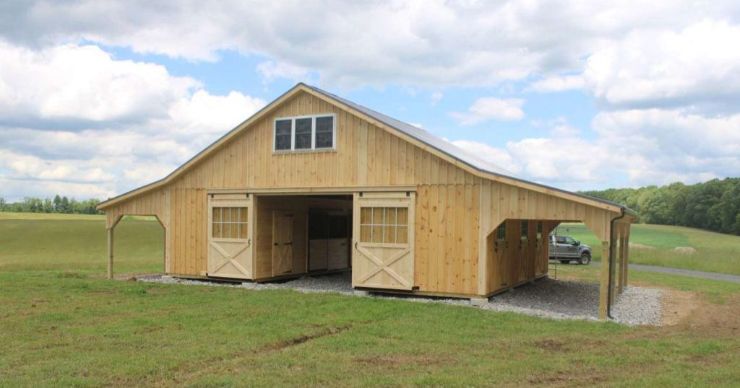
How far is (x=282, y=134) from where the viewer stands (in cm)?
1554

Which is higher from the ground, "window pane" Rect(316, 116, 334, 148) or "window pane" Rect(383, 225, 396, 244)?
"window pane" Rect(316, 116, 334, 148)

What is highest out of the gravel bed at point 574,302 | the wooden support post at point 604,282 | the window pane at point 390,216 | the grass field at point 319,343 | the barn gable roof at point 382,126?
the barn gable roof at point 382,126

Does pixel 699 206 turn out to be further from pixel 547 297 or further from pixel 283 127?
pixel 283 127

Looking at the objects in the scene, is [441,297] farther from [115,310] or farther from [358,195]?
[115,310]

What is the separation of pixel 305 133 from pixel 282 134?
0.65 metres

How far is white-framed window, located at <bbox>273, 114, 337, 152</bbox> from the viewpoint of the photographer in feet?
49.0

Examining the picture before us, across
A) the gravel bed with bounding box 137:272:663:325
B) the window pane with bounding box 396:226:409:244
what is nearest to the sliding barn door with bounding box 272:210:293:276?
the gravel bed with bounding box 137:272:663:325

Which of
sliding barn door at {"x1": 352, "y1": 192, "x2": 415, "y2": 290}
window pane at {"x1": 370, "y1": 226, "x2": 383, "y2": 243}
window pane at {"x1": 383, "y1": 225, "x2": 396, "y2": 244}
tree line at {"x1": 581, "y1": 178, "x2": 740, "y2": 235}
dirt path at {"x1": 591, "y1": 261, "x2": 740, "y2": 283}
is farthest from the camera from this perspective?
tree line at {"x1": 581, "y1": 178, "x2": 740, "y2": 235}

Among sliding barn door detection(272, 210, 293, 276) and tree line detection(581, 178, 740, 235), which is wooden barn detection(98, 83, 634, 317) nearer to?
sliding barn door detection(272, 210, 293, 276)

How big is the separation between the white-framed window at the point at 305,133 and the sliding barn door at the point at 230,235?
177 cm

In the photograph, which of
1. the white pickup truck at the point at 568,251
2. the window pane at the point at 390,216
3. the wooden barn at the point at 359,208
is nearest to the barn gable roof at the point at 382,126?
the wooden barn at the point at 359,208

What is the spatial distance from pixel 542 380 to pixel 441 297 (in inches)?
270

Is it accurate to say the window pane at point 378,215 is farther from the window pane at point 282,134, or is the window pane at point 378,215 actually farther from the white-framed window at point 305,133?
the window pane at point 282,134

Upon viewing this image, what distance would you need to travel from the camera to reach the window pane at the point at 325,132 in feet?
48.9
